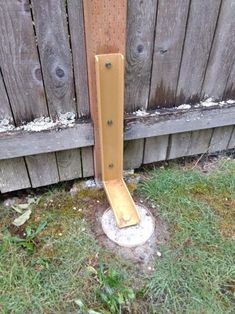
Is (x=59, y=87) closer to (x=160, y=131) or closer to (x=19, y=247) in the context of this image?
(x=160, y=131)

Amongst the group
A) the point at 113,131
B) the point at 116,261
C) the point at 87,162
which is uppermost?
the point at 113,131

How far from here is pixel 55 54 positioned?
4.30 feet

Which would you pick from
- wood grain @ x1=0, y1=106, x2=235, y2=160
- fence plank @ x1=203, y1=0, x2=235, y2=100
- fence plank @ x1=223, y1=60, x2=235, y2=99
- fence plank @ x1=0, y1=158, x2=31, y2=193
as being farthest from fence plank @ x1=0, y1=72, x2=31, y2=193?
fence plank @ x1=223, y1=60, x2=235, y2=99

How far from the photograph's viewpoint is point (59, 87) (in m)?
1.42

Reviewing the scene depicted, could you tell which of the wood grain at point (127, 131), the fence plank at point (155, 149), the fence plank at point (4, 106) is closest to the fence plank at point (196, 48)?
the wood grain at point (127, 131)

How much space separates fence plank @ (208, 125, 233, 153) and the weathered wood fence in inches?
1.2

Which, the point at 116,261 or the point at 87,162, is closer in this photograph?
the point at 116,261

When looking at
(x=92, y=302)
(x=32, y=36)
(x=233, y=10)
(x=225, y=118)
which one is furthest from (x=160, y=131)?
(x=92, y=302)

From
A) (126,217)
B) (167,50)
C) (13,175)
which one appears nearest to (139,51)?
(167,50)

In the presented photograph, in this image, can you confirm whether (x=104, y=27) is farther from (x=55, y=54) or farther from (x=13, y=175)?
(x=13, y=175)

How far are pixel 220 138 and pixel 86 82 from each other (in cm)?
103

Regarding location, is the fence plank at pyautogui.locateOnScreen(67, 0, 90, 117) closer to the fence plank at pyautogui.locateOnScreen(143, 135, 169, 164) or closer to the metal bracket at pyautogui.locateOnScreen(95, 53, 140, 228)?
the metal bracket at pyautogui.locateOnScreen(95, 53, 140, 228)

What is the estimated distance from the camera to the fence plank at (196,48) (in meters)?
1.36

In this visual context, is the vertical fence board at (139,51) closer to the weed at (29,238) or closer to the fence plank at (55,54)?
the fence plank at (55,54)
